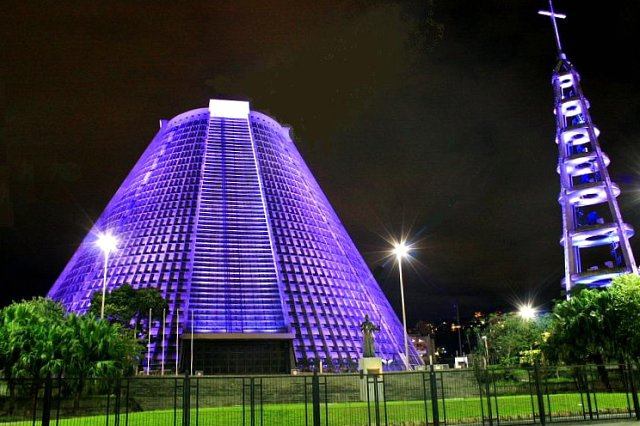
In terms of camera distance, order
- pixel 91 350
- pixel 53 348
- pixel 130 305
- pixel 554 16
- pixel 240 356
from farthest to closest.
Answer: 1. pixel 554 16
2. pixel 240 356
3. pixel 130 305
4. pixel 91 350
5. pixel 53 348

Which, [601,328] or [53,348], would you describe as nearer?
[53,348]

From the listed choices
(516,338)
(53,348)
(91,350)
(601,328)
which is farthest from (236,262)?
(601,328)

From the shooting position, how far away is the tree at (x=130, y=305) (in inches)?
1901

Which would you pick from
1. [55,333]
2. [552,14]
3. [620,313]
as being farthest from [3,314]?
[552,14]

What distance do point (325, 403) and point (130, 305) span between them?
3361 centimetres

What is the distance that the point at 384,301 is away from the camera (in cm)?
6525

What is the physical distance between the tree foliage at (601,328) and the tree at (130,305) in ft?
105

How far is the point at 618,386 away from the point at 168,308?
3596 centimetres

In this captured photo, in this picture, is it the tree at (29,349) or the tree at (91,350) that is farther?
the tree at (91,350)

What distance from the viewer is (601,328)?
35.7 m

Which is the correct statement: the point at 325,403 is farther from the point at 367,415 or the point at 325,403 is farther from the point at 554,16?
the point at 554,16

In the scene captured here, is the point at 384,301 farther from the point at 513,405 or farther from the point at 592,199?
the point at 513,405

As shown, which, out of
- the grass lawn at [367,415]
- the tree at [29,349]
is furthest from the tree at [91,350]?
the grass lawn at [367,415]

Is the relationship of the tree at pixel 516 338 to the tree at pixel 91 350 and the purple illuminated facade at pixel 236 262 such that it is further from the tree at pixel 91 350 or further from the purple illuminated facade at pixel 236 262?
the tree at pixel 91 350
